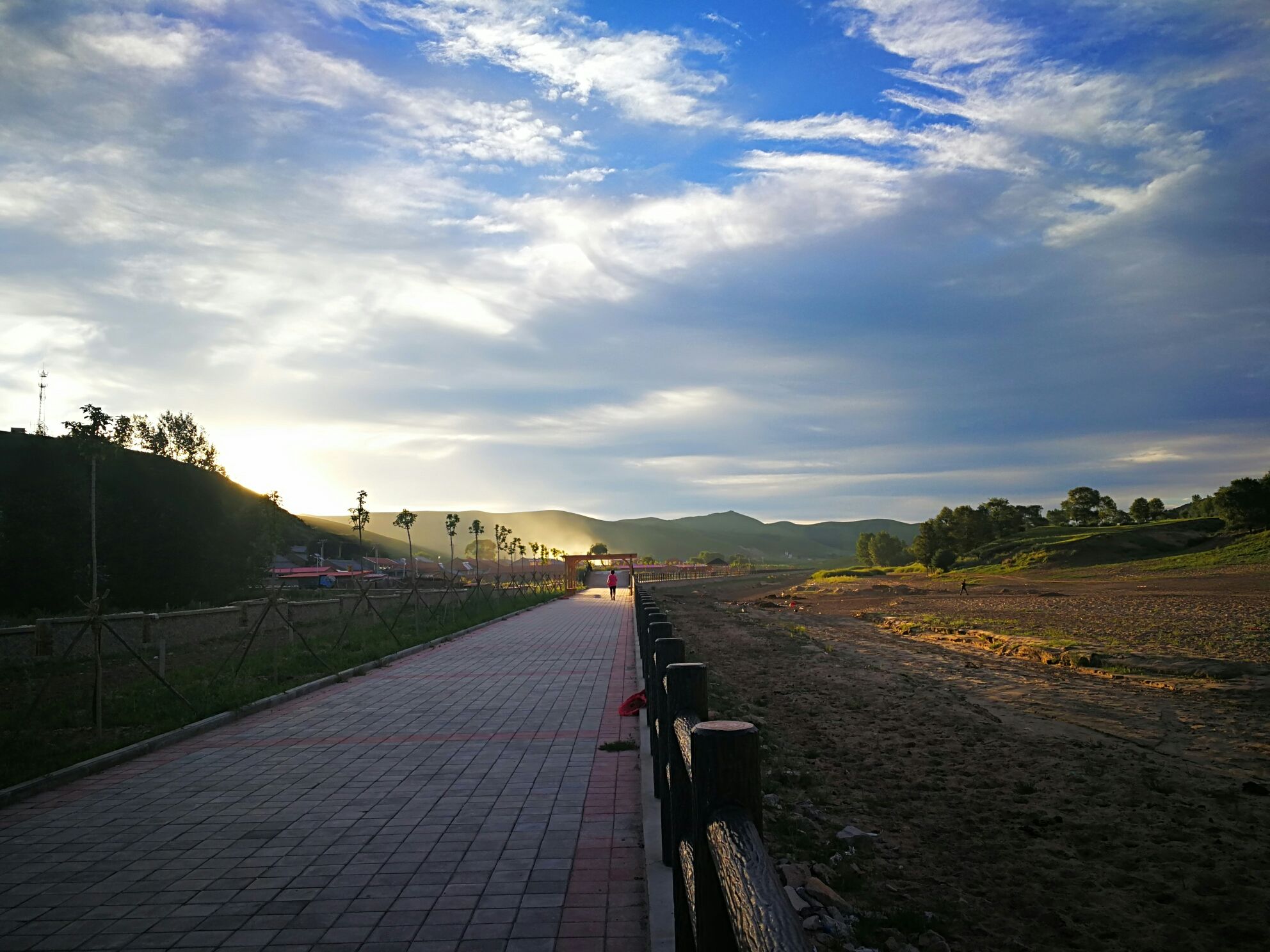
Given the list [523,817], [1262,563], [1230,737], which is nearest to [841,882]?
[523,817]

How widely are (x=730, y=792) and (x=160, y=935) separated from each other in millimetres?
3291

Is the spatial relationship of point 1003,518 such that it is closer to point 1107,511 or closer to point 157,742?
point 1107,511

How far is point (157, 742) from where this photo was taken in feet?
25.3

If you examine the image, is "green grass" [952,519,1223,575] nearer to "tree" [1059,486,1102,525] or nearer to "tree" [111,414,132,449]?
"tree" [1059,486,1102,525]

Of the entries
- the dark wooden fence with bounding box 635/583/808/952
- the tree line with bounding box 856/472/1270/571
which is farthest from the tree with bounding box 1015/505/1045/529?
the dark wooden fence with bounding box 635/583/808/952

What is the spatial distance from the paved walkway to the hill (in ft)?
96.7

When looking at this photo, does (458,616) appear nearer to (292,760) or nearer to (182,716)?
(182,716)

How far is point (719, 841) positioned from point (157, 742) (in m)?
7.92

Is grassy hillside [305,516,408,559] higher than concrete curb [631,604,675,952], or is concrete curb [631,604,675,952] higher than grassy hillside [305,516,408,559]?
grassy hillside [305,516,408,559]

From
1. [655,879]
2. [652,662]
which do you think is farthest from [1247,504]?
[655,879]

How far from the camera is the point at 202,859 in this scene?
181 inches

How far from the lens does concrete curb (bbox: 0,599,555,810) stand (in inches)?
241

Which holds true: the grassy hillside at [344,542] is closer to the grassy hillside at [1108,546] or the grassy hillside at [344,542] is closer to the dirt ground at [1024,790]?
the grassy hillside at [1108,546]

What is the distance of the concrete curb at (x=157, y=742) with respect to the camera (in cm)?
612
